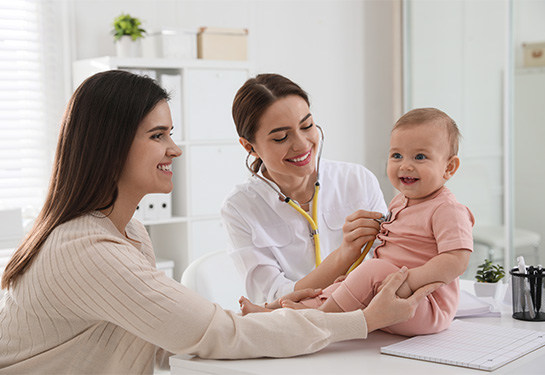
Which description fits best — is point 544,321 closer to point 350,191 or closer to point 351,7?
point 350,191

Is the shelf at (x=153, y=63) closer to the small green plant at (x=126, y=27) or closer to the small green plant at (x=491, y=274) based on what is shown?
the small green plant at (x=126, y=27)

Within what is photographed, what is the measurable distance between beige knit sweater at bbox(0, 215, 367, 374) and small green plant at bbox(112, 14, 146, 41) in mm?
2168

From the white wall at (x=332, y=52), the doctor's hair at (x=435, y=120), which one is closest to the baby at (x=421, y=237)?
the doctor's hair at (x=435, y=120)

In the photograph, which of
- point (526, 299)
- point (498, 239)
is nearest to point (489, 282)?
point (526, 299)

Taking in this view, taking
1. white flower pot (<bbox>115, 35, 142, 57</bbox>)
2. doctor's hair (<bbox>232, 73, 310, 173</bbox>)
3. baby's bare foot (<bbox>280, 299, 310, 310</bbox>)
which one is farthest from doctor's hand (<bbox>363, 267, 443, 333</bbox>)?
white flower pot (<bbox>115, 35, 142, 57</bbox>)

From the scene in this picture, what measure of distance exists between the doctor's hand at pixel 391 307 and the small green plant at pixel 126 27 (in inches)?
95.2

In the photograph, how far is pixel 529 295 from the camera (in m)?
1.55

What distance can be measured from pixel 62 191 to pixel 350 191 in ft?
3.21

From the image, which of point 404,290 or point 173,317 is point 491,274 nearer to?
point 404,290

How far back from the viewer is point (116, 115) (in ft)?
4.66

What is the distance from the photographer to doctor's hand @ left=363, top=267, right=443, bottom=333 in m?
1.34

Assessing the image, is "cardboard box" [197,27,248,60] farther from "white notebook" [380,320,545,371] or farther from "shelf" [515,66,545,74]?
"white notebook" [380,320,545,371]

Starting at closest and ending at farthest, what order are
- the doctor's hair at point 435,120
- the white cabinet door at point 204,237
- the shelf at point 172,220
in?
the doctor's hair at point 435,120
the shelf at point 172,220
the white cabinet door at point 204,237

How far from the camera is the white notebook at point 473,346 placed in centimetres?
122
